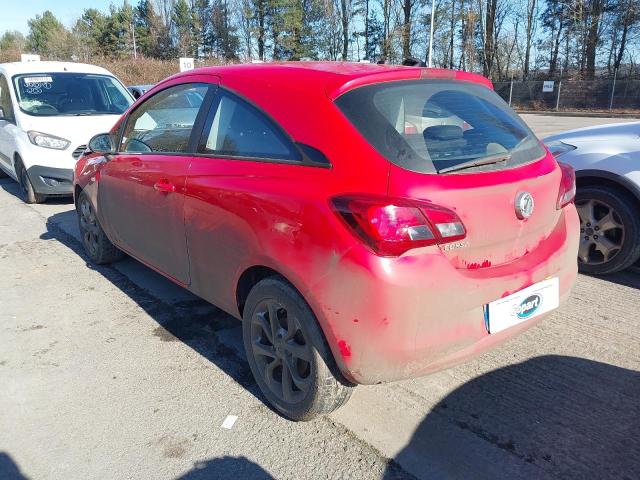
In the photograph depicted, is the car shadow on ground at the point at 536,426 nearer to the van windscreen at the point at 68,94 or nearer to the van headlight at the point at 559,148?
the van headlight at the point at 559,148

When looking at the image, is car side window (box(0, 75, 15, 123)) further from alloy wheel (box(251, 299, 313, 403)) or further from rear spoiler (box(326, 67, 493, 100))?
rear spoiler (box(326, 67, 493, 100))

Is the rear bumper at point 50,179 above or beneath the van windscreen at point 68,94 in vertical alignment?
beneath

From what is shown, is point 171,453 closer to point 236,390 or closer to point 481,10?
point 236,390

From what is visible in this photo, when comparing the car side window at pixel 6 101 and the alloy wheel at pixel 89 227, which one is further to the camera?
the car side window at pixel 6 101

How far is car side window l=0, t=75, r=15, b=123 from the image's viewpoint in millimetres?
7688

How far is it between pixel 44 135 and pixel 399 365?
6801mm

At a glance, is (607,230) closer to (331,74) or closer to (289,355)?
(331,74)

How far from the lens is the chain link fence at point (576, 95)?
31578mm

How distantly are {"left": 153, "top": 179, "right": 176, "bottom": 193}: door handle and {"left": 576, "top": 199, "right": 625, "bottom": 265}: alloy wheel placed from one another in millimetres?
3263

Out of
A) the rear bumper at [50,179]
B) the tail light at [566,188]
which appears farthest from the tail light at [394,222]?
the rear bumper at [50,179]

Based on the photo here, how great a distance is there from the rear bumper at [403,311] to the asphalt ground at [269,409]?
1.54 ft

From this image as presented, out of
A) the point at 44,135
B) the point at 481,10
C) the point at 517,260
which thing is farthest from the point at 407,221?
the point at 481,10

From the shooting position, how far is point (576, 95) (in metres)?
34.2

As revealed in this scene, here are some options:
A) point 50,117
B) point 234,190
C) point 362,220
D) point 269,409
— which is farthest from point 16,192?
point 362,220
